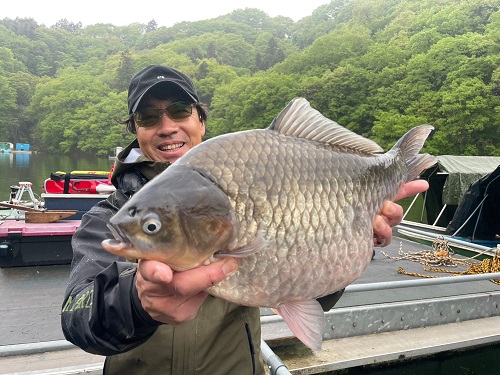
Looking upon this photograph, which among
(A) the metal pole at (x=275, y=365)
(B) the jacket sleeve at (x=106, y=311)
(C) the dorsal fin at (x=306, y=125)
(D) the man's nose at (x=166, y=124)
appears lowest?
(A) the metal pole at (x=275, y=365)

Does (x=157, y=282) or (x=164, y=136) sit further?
(x=164, y=136)

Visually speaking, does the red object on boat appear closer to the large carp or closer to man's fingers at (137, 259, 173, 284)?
the large carp

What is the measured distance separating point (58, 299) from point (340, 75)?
3935 centimetres

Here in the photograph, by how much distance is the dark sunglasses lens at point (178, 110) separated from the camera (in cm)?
215

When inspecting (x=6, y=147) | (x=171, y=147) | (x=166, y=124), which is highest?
(x=166, y=124)

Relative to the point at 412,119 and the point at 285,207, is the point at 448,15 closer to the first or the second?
the point at 412,119

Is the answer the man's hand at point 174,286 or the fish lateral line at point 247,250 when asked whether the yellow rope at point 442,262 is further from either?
the man's hand at point 174,286

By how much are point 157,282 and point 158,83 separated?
1257 mm

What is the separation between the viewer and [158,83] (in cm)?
209

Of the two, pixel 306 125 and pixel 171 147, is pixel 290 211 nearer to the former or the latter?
pixel 306 125

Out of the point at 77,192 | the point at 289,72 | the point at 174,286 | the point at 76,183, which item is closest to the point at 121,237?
the point at 174,286

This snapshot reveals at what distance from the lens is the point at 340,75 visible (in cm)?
4078

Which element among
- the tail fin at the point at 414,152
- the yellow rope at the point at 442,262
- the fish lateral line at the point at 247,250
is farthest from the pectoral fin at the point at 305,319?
the yellow rope at the point at 442,262

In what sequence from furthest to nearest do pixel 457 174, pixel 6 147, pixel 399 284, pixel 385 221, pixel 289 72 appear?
pixel 6 147 < pixel 289 72 < pixel 457 174 < pixel 399 284 < pixel 385 221
